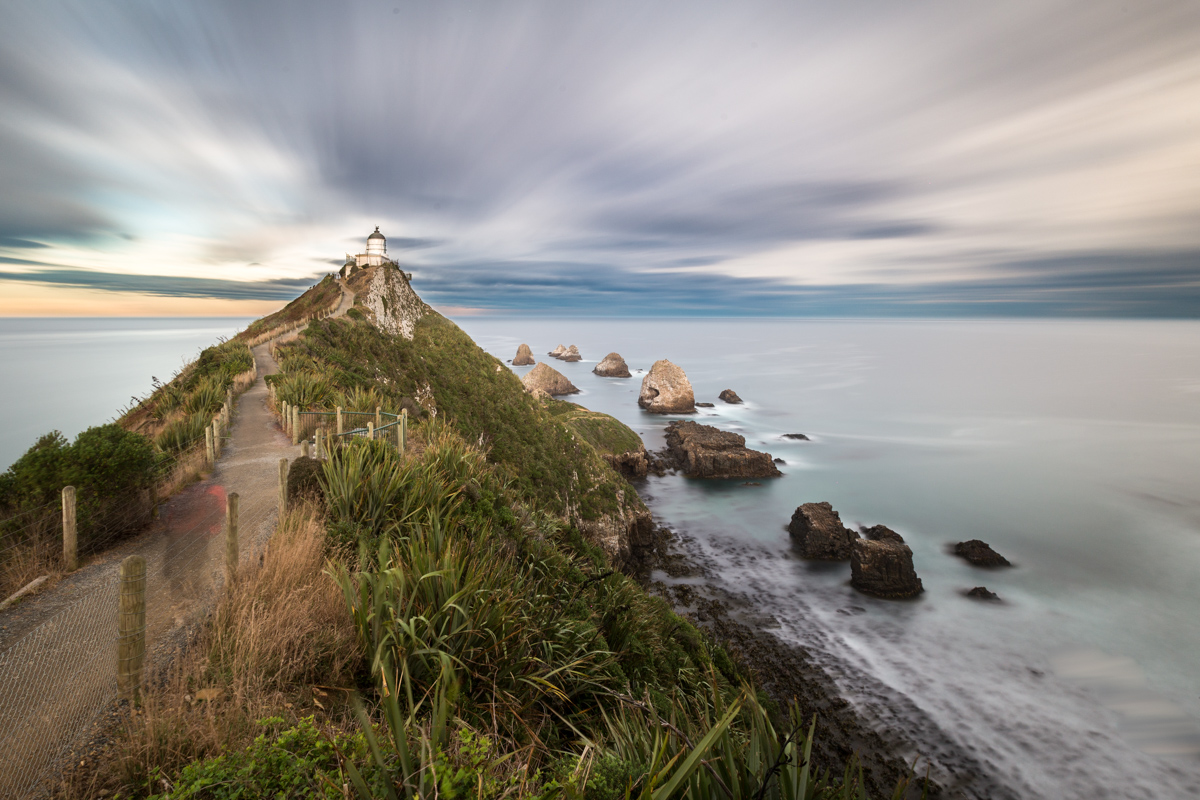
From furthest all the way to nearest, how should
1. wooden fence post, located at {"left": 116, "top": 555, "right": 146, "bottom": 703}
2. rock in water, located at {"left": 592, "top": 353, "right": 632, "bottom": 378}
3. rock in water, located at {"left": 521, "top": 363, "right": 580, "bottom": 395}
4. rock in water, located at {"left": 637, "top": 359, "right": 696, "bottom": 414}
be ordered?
rock in water, located at {"left": 592, "top": 353, "right": 632, "bottom": 378}, rock in water, located at {"left": 521, "top": 363, "right": 580, "bottom": 395}, rock in water, located at {"left": 637, "top": 359, "right": 696, "bottom": 414}, wooden fence post, located at {"left": 116, "top": 555, "right": 146, "bottom": 703}

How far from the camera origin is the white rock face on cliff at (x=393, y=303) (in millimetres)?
37269

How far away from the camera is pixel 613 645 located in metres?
7.67

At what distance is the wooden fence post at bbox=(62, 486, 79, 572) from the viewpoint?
6234 mm

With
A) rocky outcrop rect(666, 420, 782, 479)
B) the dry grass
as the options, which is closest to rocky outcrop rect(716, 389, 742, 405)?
rocky outcrop rect(666, 420, 782, 479)

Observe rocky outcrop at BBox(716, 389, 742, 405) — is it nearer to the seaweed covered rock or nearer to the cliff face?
the cliff face

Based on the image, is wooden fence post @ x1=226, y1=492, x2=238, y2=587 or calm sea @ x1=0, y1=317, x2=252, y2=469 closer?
wooden fence post @ x1=226, y1=492, x2=238, y2=587

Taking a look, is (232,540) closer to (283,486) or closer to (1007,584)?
(283,486)

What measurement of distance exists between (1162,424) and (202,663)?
14079 centimetres

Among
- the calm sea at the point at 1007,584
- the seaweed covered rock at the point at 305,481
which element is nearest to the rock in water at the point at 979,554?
the calm sea at the point at 1007,584

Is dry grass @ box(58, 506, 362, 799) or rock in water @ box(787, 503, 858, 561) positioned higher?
dry grass @ box(58, 506, 362, 799)

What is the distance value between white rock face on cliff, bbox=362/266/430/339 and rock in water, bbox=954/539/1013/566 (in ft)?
136

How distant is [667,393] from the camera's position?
287ft

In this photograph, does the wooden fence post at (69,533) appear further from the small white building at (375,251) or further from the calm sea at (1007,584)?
the small white building at (375,251)

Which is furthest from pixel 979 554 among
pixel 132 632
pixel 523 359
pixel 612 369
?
pixel 523 359
